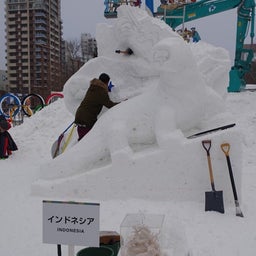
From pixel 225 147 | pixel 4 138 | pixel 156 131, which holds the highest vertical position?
pixel 4 138

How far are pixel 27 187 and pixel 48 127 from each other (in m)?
5.79

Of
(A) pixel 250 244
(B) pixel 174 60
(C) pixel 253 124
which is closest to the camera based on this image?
(A) pixel 250 244

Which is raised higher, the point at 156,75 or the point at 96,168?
the point at 156,75

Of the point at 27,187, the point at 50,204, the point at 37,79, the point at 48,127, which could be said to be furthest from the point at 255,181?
the point at 37,79

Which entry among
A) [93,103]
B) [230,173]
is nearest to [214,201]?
[230,173]

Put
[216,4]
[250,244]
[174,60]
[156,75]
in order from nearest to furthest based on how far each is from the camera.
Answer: [250,244] → [174,60] → [156,75] → [216,4]

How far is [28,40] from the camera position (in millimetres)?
49219

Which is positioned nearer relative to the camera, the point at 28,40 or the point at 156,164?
the point at 156,164

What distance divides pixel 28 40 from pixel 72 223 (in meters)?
49.6

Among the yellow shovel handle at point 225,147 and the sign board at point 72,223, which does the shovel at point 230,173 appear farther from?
the sign board at point 72,223

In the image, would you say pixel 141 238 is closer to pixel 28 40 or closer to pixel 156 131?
pixel 156 131

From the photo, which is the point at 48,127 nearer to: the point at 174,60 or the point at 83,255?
the point at 174,60

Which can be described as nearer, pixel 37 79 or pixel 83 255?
pixel 83 255

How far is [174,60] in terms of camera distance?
5.16 m
